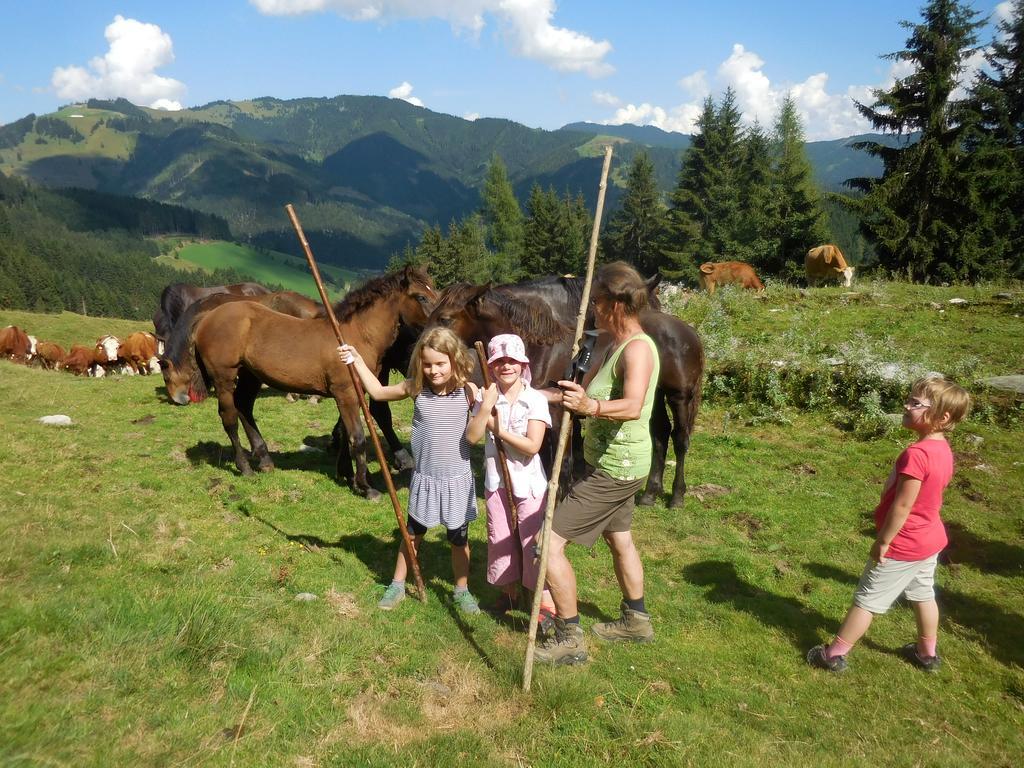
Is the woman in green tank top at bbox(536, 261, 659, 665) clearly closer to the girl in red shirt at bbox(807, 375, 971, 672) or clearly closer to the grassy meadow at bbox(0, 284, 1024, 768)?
the grassy meadow at bbox(0, 284, 1024, 768)

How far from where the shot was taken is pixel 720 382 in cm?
1088

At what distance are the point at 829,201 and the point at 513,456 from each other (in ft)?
82.2

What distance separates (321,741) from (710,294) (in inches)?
660

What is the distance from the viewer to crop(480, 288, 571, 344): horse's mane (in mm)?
5969

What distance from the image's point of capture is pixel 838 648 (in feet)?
12.8

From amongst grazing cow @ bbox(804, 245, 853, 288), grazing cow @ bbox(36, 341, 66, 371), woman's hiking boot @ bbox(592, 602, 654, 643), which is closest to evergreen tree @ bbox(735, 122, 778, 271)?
grazing cow @ bbox(804, 245, 853, 288)

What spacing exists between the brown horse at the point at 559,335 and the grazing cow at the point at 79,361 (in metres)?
21.2

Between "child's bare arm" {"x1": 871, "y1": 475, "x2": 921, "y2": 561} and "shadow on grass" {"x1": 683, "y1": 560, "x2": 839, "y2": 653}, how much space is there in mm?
1060

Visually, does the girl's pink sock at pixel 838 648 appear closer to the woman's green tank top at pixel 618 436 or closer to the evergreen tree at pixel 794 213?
the woman's green tank top at pixel 618 436

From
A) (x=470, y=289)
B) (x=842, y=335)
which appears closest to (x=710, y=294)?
(x=842, y=335)

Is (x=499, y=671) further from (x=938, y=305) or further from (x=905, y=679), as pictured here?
(x=938, y=305)

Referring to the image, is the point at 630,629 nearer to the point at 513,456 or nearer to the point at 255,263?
the point at 513,456

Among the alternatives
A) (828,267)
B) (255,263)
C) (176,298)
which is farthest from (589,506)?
(255,263)

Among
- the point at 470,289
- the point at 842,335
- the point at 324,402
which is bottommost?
the point at 324,402
